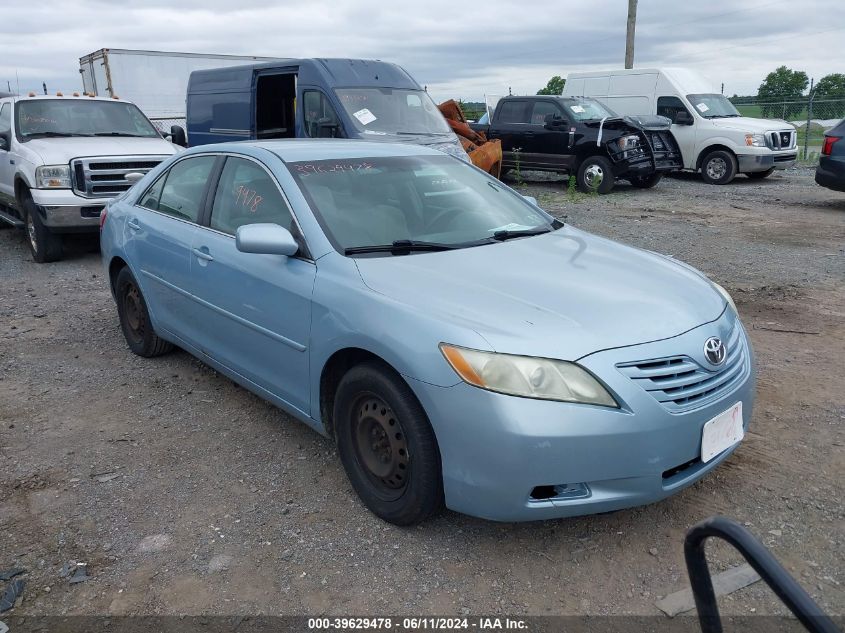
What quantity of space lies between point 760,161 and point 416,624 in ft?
46.7

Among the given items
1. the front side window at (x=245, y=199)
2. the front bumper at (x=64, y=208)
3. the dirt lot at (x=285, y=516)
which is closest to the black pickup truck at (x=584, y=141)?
the dirt lot at (x=285, y=516)

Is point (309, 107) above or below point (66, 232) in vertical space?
above

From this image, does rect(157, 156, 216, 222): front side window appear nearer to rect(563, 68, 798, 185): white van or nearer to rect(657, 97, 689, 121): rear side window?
rect(563, 68, 798, 185): white van

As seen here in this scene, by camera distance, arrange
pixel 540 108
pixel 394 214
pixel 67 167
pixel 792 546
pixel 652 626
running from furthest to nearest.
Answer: pixel 540 108
pixel 67 167
pixel 394 214
pixel 792 546
pixel 652 626

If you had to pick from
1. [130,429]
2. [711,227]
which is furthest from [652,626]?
[711,227]

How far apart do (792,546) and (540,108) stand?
502 inches

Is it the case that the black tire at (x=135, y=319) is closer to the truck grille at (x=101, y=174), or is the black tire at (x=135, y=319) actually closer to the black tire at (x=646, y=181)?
the truck grille at (x=101, y=174)

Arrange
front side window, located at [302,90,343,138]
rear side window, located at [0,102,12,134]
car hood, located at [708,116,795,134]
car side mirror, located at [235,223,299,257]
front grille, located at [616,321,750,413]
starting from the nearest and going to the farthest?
front grille, located at [616,321,750,413]
car side mirror, located at [235,223,299,257]
rear side window, located at [0,102,12,134]
front side window, located at [302,90,343,138]
car hood, located at [708,116,795,134]

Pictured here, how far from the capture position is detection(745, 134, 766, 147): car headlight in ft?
47.2

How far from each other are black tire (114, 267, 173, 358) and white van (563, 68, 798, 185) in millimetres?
12768

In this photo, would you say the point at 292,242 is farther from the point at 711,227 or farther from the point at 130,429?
the point at 711,227

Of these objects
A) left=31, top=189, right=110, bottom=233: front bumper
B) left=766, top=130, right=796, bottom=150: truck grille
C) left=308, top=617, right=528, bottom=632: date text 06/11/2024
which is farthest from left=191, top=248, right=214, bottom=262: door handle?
left=766, top=130, right=796, bottom=150: truck grille

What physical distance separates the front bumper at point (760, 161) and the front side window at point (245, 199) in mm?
12981

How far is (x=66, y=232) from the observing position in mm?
8305
